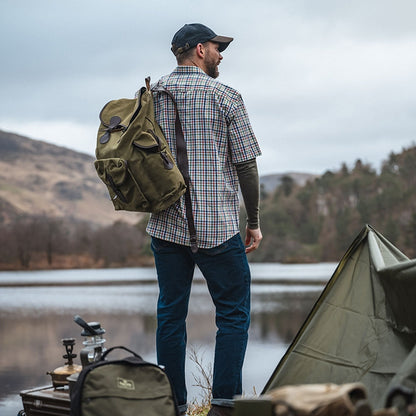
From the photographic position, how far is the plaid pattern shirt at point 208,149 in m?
2.84

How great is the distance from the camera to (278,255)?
149 feet

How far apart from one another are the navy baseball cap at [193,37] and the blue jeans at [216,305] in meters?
0.88

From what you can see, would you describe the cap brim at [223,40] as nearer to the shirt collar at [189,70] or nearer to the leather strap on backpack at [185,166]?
the shirt collar at [189,70]

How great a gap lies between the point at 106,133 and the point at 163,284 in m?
0.70

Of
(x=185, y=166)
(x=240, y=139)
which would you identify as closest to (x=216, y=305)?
(x=185, y=166)

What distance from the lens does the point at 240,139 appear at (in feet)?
9.36

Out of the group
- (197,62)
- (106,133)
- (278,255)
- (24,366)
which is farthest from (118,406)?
(278,255)

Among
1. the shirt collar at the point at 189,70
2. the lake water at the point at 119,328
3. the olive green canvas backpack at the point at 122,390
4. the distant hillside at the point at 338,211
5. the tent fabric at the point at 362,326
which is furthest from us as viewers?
the distant hillside at the point at 338,211

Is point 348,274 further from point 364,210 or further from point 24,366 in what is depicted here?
point 364,210

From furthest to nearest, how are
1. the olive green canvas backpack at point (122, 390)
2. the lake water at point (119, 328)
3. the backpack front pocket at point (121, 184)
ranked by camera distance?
the lake water at point (119, 328), the backpack front pocket at point (121, 184), the olive green canvas backpack at point (122, 390)

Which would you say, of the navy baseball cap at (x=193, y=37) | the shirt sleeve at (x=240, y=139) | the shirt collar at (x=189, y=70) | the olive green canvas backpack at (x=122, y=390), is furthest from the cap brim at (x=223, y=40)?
the olive green canvas backpack at (x=122, y=390)

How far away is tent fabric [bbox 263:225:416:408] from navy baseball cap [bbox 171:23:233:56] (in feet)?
3.64

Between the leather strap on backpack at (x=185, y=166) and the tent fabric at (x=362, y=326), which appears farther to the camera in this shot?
the leather strap on backpack at (x=185, y=166)

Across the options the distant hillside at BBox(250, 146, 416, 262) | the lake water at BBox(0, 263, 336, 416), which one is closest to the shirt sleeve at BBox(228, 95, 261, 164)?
the lake water at BBox(0, 263, 336, 416)
